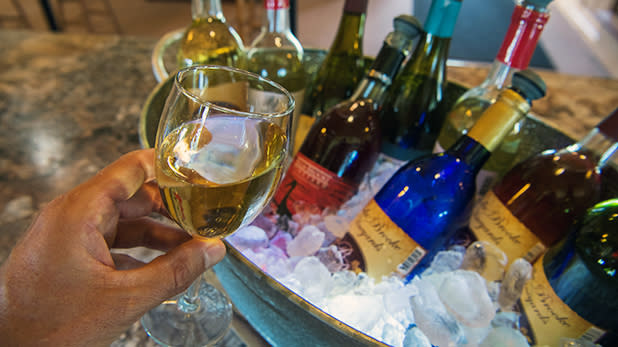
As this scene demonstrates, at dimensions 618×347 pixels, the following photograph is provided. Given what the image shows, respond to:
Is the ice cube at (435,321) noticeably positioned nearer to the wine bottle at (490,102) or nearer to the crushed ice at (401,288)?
the crushed ice at (401,288)

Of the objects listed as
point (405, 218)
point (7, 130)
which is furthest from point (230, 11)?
point (405, 218)

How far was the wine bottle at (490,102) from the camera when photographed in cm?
63

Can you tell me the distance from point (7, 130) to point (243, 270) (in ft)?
3.17

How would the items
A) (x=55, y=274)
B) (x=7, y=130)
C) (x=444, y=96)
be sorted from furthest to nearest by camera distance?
(x=7, y=130) < (x=444, y=96) < (x=55, y=274)

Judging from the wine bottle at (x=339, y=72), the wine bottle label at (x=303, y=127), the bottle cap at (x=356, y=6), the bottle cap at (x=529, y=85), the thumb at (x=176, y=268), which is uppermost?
the bottle cap at (x=356, y=6)

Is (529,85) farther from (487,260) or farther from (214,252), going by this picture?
(214,252)

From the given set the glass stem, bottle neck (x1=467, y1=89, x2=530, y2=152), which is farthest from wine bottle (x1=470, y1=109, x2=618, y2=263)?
the glass stem

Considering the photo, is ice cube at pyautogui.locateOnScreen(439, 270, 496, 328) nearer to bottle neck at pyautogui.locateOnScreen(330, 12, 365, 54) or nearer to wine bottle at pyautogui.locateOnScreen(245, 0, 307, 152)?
wine bottle at pyautogui.locateOnScreen(245, 0, 307, 152)

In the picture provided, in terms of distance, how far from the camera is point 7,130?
96 cm

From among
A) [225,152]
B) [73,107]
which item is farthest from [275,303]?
[73,107]

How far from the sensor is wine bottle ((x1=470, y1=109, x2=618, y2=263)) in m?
0.57

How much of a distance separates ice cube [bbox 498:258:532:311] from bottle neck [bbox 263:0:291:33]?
625 mm

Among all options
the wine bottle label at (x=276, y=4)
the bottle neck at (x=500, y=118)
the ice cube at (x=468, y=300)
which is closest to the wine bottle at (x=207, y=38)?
the wine bottle label at (x=276, y=4)

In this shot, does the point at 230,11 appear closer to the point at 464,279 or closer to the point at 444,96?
the point at 444,96
